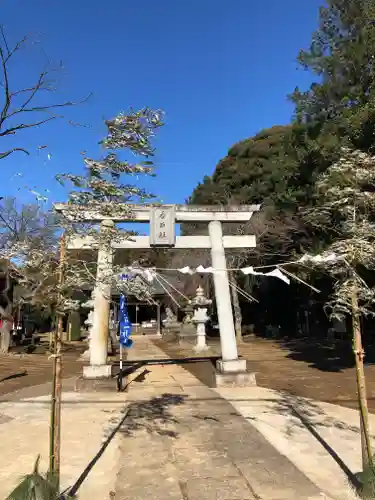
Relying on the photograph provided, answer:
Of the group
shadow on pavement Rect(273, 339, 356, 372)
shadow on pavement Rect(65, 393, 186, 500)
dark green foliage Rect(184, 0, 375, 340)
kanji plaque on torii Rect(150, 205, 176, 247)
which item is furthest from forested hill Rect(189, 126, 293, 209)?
shadow on pavement Rect(65, 393, 186, 500)

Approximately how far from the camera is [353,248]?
4297 millimetres

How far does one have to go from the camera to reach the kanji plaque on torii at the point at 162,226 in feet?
35.8

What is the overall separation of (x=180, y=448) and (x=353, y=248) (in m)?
3.56

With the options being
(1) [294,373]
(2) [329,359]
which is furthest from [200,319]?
(1) [294,373]

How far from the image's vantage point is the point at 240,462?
5062 millimetres

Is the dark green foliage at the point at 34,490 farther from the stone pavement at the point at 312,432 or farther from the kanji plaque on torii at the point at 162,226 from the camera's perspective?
the kanji plaque on torii at the point at 162,226

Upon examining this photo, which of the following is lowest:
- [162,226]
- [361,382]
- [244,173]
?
[361,382]

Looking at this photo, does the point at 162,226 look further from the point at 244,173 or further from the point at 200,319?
the point at 244,173

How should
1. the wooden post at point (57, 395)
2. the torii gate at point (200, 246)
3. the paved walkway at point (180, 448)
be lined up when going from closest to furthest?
the wooden post at point (57, 395) < the paved walkway at point (180, 448) < the torii gate at point (200, 246)

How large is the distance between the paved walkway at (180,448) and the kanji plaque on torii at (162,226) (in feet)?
12.8

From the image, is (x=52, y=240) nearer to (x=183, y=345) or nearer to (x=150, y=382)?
(x=150, y=382)

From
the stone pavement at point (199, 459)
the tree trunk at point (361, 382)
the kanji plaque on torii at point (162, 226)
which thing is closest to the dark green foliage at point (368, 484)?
the tree trunk at point (361, 382)

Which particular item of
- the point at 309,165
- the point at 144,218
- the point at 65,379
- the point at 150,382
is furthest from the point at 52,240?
the point at 309,165

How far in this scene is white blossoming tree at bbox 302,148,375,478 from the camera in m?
4.13
